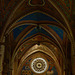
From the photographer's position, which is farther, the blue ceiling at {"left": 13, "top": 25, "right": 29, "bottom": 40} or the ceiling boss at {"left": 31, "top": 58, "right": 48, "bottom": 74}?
the ceiling boss at {"left": 31, "top": 58, "right": 48, "bottom": 74}

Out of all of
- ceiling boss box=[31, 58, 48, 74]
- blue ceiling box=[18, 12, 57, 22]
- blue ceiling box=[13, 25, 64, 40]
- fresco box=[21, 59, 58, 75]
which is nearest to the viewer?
blue ceiling box=[18, 12, 57, 22]

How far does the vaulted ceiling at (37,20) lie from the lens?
14913 mm

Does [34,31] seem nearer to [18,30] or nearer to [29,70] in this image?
[18,30]

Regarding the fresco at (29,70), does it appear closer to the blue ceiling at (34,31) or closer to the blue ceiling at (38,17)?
the blue ceiling at (34,31)

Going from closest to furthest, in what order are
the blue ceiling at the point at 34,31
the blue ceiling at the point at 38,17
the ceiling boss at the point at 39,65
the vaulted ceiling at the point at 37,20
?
the vaulted ceiling at the point at 37,20 < the blue ceiling at the point at 38,17 < the blue ceiling at the point at 34,31 < the ceiling boss at the point at 39,65

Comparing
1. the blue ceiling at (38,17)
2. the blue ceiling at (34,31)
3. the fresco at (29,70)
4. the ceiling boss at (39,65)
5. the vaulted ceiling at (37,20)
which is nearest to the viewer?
the vaulted ceiling at (37,20)

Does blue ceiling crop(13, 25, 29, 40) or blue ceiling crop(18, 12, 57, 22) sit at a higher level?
blue ceiling crop(18, 12, 57, 22)

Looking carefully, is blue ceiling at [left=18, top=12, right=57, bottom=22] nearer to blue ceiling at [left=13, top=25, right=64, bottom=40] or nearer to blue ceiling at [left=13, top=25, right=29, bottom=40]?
blue ceiling at [left=13, top=25, right=64, bottom=40]

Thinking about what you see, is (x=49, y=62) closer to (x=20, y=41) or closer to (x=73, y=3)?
(x=20, y=41)

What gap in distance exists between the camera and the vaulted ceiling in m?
14.9

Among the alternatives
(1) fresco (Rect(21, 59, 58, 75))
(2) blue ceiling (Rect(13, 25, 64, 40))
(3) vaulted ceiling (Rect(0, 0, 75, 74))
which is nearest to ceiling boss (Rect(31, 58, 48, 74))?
(1) fresco (Rect(21, 59, 58, 75))

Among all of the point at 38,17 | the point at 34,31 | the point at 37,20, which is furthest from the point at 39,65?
the point at 38,17

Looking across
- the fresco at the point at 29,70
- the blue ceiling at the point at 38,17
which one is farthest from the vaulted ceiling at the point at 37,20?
the fresco at the point at 29,70

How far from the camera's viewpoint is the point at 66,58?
20.1 metres
